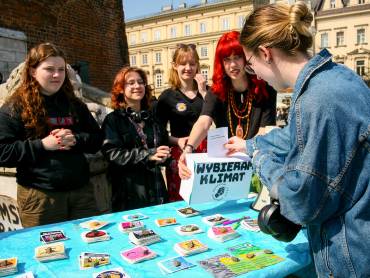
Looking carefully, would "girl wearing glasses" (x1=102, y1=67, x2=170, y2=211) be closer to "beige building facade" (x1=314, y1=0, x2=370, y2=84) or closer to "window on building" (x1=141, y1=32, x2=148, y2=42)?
"beige building facade" (x1=314, y1=0, x2=370, y2=84)

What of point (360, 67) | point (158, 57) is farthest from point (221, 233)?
point (158, 57)

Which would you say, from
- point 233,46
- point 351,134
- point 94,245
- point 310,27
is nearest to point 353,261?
point 351,134

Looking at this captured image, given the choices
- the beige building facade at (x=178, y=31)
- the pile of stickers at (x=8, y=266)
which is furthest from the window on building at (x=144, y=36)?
the pile of stickers at (x=8, y=266)

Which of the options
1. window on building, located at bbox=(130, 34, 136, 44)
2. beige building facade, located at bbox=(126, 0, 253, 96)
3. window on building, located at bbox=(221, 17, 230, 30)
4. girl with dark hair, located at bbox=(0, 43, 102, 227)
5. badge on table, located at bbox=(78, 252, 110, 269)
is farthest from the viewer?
window on building, located at bbox=(130, 34, 136, 44)

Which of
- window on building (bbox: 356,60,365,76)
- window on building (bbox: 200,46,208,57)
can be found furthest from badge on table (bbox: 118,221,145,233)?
window on building (bbox: 200,46,208,57)

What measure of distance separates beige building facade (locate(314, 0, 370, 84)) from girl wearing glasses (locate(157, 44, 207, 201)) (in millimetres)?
42085

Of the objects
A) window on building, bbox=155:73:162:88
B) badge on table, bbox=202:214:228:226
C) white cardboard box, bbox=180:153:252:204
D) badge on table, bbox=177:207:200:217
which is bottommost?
badge on table, bbox=202:214:228:226

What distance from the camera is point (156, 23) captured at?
60000 mm

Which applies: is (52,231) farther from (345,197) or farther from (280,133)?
(345,197)

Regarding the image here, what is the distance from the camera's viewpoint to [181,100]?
142 inches

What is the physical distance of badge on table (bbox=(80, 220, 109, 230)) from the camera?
80.8 inches

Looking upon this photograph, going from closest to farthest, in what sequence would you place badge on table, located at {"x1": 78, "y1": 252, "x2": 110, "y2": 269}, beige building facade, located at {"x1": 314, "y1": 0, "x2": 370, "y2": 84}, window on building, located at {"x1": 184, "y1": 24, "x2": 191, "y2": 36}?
badge on table, located at {"x1": 78, "y1": 252, "x2": 110, "y2": 269}, beige building facade, located at {"x1": 314, "y1": 0, "x2": 370, "y2": 84}, window on building, located at {"x1": 184, "y1": 24, "x2": 191, "y2": 36}

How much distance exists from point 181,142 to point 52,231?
153 centimetres

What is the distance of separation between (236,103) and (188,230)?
127 cm
